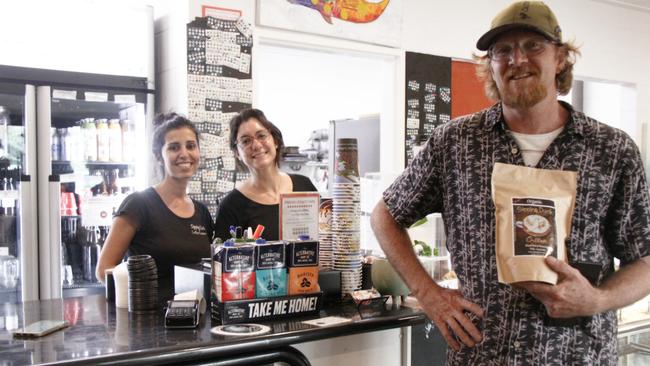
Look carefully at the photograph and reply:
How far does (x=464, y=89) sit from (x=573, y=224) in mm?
4122

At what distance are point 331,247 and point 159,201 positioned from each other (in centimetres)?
103

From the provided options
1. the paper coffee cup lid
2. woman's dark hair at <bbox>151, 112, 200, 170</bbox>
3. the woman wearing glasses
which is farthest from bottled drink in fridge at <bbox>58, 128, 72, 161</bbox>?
the paper coffee cup lid

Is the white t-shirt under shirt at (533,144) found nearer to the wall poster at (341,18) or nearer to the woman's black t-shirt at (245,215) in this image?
the woman's black t-shirt at (245,215)

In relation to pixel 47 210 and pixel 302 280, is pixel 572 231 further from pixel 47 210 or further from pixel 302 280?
pixel 47 210

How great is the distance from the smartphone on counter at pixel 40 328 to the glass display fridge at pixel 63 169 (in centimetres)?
200

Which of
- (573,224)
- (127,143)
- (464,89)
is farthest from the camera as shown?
(464,89)

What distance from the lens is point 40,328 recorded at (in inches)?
72.3

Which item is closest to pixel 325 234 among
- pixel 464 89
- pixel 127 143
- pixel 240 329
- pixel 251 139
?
pixel 240 329

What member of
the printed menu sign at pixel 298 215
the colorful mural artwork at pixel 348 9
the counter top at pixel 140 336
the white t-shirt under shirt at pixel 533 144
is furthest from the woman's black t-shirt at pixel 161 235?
the colorful mural artwork at pixel 348 9

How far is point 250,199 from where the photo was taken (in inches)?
119

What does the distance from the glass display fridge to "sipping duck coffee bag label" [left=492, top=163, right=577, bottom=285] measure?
3.03 m

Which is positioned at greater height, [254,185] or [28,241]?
[254,185]

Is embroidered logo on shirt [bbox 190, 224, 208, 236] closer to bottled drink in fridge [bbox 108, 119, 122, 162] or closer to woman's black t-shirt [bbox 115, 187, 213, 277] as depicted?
woman's black t-shirt [bbox 115, 187, 213, 277]

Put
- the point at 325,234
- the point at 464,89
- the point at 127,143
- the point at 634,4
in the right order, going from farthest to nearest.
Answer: the point at 634,4
the point at 464,89
the point at 127,143
the point at 325,234
